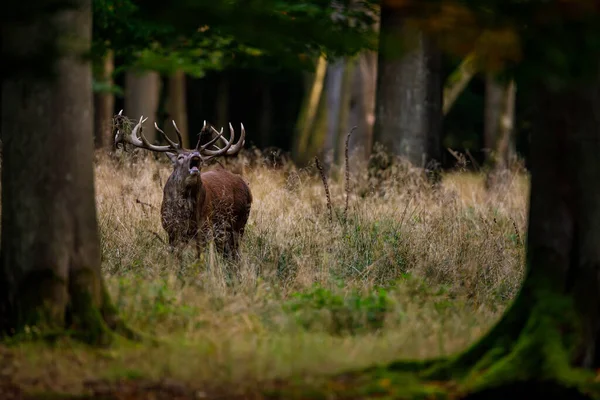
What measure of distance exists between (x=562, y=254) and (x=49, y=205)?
129 inches

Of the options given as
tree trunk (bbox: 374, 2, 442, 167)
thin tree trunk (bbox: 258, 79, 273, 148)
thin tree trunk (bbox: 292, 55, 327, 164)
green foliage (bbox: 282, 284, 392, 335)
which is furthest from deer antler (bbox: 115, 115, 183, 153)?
thin tree trunk (bbox: 258, 79, 273, 148)

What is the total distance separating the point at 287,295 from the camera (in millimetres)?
9133

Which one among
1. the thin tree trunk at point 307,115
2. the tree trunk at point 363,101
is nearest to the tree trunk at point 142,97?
the thin tree trunk at point 307,115

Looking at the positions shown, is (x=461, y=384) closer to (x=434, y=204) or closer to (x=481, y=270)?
(x=481, y=270)

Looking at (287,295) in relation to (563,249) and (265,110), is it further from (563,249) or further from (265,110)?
(265,110)

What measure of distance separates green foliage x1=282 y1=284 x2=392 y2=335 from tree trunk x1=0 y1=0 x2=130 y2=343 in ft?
5.31

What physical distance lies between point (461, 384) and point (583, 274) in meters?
1.01

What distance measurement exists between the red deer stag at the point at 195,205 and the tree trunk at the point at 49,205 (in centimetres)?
359

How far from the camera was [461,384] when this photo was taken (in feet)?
20.3

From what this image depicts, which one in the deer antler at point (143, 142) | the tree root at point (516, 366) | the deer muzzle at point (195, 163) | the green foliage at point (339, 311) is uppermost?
the deer antler at point (143, 142)

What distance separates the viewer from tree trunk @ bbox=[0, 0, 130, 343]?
689 cm

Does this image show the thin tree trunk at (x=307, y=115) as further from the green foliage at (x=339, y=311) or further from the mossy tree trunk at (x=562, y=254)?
the mossy tree trunk at (x=562, y=254)

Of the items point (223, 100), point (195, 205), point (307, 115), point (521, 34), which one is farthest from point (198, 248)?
point (223, 100)

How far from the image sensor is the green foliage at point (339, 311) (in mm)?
7824
